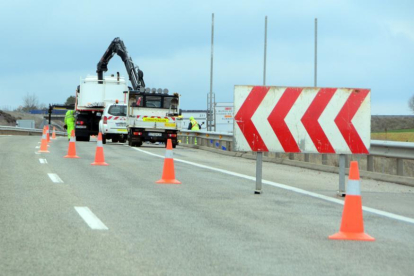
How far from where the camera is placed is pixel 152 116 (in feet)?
112

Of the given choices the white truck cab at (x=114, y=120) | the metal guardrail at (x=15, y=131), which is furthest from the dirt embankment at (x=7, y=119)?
the white truck cab at (x=114, y=120)

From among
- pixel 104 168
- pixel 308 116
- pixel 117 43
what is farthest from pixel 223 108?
pixel 308 116

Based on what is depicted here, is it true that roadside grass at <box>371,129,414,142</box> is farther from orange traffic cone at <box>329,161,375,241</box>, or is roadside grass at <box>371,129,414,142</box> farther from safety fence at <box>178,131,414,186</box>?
orange traffic cone at <box>329,161,375,241</box>

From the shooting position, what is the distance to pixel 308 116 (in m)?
12.6

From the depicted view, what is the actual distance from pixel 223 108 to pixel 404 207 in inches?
2261

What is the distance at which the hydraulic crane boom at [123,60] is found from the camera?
42.2 meters

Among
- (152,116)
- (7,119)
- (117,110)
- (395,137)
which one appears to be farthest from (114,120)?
(7,119)

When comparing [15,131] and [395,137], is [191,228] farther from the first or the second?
[15,131]

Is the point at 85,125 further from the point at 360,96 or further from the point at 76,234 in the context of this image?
the point at 76,234

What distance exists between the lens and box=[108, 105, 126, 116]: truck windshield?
3728cm

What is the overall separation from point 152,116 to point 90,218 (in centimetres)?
2524

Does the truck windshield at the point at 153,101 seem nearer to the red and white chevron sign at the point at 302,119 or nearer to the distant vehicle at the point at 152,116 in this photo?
the distant vehicle at the point at 152,116

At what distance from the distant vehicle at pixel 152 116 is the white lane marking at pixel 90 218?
941 inches

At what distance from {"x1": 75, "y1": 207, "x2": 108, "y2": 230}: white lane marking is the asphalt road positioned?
1 centimetres
